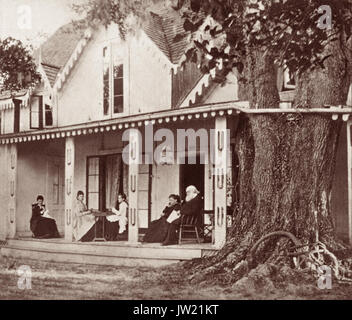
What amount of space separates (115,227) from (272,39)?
19.7 ft

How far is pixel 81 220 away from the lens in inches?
458

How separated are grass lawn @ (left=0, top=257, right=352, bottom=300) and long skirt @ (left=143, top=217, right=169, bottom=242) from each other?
167 cm

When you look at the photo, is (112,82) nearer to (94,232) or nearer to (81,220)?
(81,220)

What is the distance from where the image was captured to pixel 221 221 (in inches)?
362

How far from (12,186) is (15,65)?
2.74m

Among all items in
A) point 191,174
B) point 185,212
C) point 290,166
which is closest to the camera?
point 290,166

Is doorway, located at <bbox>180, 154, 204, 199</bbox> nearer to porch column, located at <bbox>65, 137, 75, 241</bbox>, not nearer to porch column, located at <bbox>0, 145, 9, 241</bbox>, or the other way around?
porch column, located at <bbox>65, 137, 75, 241</bbox>

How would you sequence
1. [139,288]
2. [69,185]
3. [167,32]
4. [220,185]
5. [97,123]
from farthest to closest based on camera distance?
1. [167,32]
2. [69,185]
3. [97,123]
4. [220,185]
5. [139,288]

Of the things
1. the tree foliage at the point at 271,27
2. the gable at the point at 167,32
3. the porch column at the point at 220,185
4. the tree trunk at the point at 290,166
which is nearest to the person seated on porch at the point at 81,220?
the porch column at the point at 220,185

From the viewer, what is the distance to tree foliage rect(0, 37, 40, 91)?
9117 mm

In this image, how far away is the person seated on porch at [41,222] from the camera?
39.0 feet

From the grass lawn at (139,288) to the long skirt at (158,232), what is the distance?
1668 mm

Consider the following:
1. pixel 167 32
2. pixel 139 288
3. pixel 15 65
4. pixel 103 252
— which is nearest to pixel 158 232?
pixel 103 252

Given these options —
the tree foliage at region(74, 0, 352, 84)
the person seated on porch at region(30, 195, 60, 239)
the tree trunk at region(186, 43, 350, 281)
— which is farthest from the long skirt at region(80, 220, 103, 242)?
the tree foliage at region(74, 0, 352, 84)
